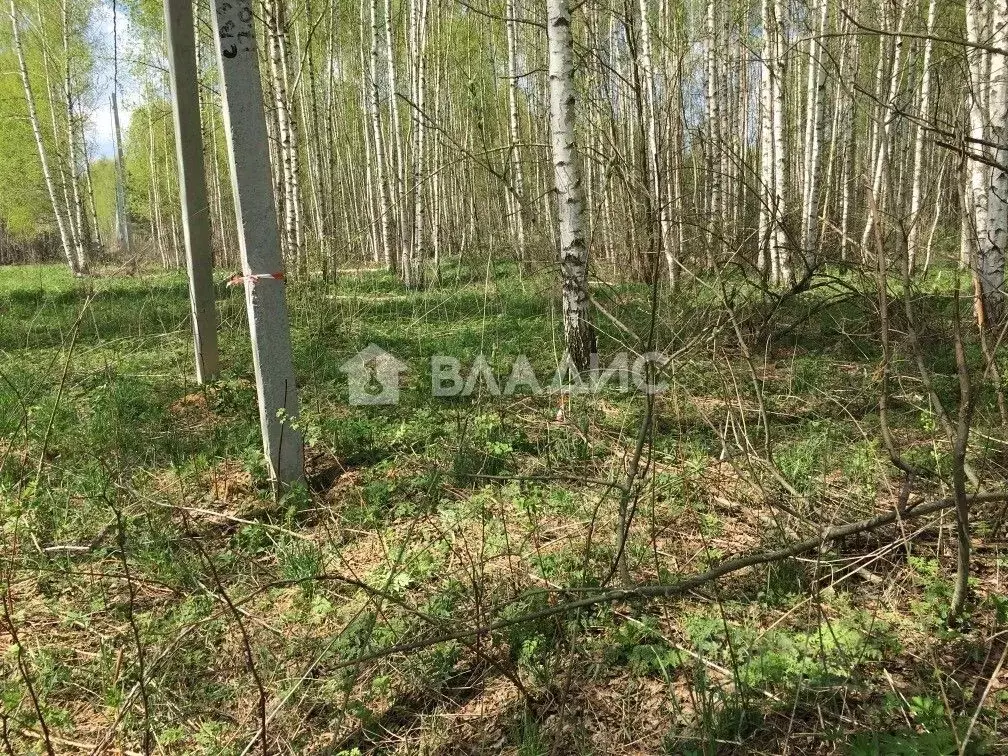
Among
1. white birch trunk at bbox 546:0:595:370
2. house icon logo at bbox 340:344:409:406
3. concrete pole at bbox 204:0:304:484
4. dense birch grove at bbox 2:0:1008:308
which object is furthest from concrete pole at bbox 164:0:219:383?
white birch trunk at bbox 546:0:595:370

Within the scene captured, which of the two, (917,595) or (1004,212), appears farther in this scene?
(1004,212)

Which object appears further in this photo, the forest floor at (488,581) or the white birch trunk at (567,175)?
the white birch trunk at (567,175)

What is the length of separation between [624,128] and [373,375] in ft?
8.41

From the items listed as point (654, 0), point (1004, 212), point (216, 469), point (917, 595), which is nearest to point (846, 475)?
point (917, 595)

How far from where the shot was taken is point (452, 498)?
10.2 ft

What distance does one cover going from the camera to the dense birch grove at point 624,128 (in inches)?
102

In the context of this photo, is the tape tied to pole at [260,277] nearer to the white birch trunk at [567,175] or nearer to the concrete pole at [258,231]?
the concrete pole at [258,231]

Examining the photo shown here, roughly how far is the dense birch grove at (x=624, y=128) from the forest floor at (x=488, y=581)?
2.48 ft

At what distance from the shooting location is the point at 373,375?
15.5ft

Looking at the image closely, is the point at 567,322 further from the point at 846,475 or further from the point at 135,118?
the point at 135,118

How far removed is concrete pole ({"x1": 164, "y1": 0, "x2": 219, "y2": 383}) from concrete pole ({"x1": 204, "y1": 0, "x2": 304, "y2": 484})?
1.52 m

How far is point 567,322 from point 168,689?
324 cm

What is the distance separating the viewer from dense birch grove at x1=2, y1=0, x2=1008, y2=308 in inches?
102

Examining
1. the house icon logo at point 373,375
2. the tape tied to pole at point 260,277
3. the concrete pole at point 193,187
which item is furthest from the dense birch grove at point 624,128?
the concrete pole at point 193,187
